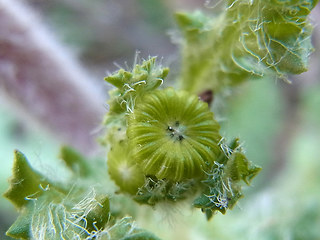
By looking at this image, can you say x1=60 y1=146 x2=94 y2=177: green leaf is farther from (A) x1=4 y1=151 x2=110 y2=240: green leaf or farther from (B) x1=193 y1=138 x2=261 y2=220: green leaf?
(B) x1=193 y1=138 x2=261 y2=220: green leaf

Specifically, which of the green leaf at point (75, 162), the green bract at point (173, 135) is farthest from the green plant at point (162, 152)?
the green leaf at point (75, 162)

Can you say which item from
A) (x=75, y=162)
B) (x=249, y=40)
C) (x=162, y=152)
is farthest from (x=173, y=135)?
(x=75, y=162)

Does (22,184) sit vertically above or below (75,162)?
below

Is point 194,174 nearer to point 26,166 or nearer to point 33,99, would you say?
point 26,166

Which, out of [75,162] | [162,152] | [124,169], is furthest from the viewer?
[75,162]

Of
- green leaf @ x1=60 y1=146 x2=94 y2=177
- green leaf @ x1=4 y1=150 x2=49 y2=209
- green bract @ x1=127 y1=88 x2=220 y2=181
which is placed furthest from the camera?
green leaf @ x1=60 y1=146 x2=94 y2=177

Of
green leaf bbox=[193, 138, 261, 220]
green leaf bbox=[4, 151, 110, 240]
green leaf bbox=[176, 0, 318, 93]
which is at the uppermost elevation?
green leaf bbox=[176, 0, 318, 93]

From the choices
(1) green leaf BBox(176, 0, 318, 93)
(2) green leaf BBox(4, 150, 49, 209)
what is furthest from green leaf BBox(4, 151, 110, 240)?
(1) green leaf BBox(176, 0, 318, 93)

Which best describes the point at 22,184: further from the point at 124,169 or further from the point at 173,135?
the point at 173,135

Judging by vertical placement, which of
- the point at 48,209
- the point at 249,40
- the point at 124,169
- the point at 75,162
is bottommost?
the point at 48,209
